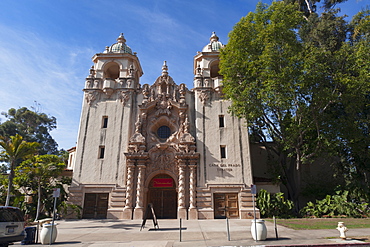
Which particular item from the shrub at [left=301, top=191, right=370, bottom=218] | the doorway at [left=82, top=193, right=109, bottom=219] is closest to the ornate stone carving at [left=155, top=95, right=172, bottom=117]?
the doorway at [left=82, top=193, right=109, bottom=219]

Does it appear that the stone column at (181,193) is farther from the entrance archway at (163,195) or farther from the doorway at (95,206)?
the doorway at (95,206)

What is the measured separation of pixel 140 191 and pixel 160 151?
13.5ft

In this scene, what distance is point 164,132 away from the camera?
26109 millimetres

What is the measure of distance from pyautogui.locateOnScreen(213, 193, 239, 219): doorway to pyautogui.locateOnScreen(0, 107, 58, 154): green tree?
160 feet

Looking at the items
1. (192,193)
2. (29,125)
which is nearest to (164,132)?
(192,193)

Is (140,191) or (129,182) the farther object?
(129,182)

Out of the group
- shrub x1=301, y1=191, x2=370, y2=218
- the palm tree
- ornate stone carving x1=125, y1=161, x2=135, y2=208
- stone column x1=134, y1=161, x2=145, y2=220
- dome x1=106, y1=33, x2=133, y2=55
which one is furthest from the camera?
dome x1=106, y1=33, x2=133, y2=55

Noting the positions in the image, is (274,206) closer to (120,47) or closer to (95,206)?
(95,206)

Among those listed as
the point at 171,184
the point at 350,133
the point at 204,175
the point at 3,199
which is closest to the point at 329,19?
the point at 350,133

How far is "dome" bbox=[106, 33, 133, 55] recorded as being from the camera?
28984 millimetres

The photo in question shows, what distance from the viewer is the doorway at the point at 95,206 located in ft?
74.1

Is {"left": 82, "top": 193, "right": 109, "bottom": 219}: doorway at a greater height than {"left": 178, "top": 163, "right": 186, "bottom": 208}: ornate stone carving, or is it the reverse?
{"left": 178, "top": 163, "right": 186, "bottom": 208}: ornate stone carving

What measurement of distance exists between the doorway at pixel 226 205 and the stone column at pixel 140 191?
6654 millimetres

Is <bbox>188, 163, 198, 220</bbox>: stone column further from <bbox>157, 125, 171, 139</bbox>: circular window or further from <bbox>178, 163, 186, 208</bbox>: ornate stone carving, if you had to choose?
<bbox>157, 125, 171, 139</bbox>: circular window
